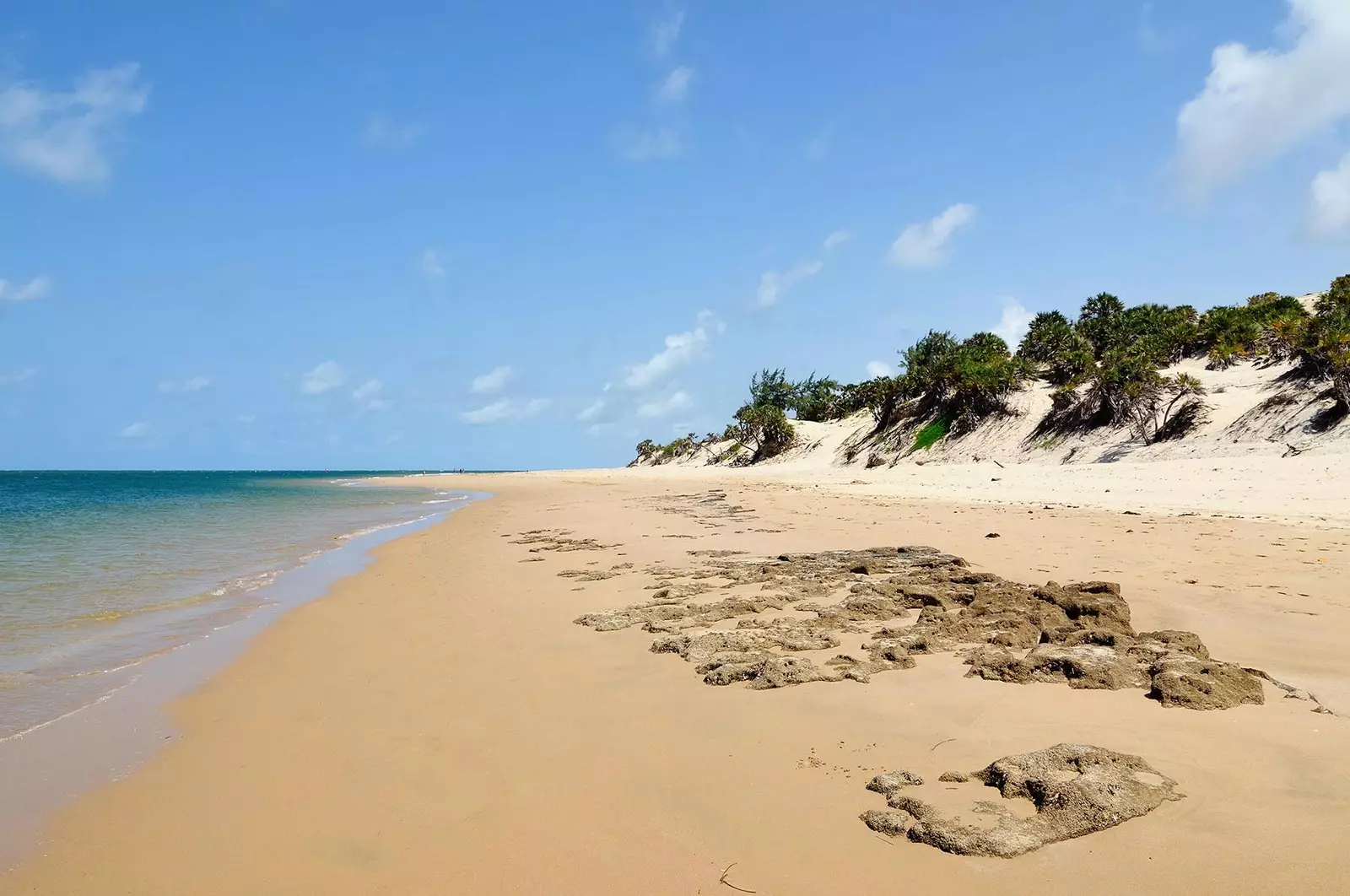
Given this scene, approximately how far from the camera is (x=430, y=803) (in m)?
3.96

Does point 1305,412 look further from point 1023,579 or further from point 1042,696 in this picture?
point 1042,696

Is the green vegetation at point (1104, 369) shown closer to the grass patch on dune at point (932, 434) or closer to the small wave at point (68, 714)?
the grass patch on dune at point (932, 434)

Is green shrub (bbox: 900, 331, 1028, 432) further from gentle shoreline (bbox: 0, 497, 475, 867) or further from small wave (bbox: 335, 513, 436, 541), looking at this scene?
gentle shoreline (bbox: 0, 497, 475, 867)

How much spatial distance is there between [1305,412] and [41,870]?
33.9 m

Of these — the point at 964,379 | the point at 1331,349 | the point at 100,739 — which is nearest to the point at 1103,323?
the point at 964,379

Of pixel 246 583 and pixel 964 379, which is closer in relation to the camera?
pixel 246 583

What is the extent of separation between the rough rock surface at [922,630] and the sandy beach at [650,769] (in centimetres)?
19

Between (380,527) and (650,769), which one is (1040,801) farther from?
(380,527)

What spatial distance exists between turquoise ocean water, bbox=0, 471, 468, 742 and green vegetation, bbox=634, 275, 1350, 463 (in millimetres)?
31652

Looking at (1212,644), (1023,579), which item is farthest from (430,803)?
(1023,579)

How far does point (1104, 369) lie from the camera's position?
3206cm

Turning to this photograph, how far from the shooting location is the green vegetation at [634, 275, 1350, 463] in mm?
28516

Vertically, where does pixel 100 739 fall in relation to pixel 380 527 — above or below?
below

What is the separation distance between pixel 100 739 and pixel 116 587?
8.21 m
